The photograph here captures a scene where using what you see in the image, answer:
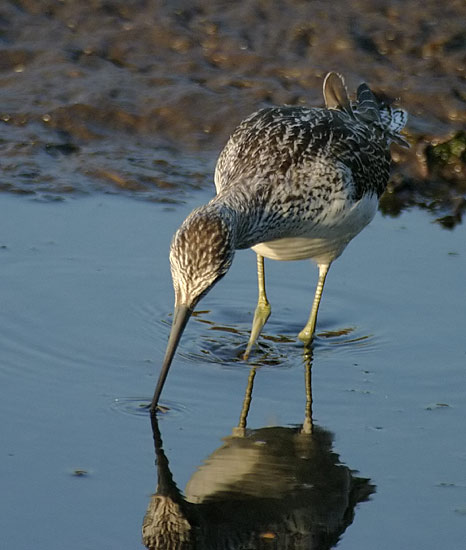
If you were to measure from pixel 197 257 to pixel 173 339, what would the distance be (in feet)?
2.05

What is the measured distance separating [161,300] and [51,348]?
118 centimetres

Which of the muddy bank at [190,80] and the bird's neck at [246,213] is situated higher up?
the bird's neck at [246,213]

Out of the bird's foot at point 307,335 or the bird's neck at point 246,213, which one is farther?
the bird's foot at point 307,335

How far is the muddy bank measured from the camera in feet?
37.8

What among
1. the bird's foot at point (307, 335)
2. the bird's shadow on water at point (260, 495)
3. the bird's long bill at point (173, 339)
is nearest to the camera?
the bird's shadow on water at point (260, 495)

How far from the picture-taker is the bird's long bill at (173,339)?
22.0 ft

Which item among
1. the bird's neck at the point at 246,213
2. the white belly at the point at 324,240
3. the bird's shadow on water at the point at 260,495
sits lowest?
the bird's shadow on water at the point at 260,495

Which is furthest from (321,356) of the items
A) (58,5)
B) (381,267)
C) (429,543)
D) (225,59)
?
(58,5)

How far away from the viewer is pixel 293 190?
7.89m

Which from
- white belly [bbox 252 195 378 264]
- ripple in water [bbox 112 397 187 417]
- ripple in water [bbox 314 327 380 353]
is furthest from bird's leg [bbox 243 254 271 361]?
ripple in water [bbox 112 397 187 417]

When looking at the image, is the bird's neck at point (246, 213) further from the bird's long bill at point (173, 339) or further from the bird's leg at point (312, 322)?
the bird's leg at point (312, 322)

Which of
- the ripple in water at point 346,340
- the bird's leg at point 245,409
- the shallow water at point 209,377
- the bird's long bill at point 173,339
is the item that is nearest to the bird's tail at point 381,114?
the shallow water at point 209,377

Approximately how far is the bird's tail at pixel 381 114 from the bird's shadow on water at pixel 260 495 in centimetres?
368

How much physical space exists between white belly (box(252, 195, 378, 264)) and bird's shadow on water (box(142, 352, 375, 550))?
5.17 ft
